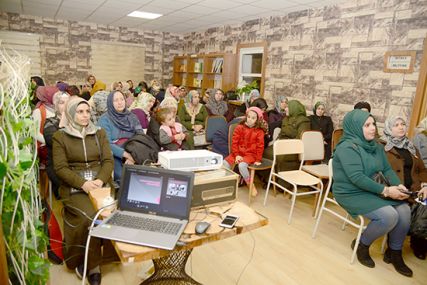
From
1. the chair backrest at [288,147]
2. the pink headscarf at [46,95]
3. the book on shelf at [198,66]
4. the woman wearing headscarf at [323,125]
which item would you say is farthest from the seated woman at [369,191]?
the book on shelf at [198,66]

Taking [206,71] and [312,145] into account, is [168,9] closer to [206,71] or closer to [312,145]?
[206,71]

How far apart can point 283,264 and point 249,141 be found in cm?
156

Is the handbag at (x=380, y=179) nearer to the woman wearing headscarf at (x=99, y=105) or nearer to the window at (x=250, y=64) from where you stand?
the woman wearing headscarf at (x=99, y=105)

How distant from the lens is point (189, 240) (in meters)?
1.32

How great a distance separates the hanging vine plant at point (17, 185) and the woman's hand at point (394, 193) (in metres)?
2.34

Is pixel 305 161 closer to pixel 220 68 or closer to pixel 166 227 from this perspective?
pixel 166 227

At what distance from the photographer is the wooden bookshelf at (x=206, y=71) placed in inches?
245

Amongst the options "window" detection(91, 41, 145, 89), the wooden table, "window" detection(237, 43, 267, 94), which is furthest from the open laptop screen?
"window" detection(91, 41, 145, 89)

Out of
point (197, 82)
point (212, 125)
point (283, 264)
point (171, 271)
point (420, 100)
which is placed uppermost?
point (197, 82)

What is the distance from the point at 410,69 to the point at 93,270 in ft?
12.8

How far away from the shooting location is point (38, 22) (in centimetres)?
653

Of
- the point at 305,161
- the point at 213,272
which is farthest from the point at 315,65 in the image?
the point at 213,272

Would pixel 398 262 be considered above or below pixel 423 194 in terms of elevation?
below

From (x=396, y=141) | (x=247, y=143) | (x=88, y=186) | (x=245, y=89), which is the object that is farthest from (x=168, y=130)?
(x=245, y=89)
